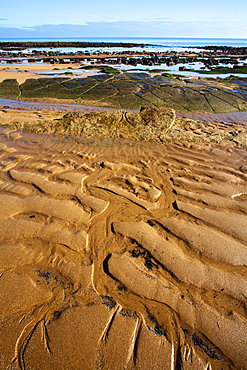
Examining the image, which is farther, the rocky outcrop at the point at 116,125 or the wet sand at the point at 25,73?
the wet sand at the point at 25,73

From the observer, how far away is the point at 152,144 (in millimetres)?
5492

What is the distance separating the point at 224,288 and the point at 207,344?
1.88 ft

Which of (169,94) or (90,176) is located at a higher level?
(169,94)

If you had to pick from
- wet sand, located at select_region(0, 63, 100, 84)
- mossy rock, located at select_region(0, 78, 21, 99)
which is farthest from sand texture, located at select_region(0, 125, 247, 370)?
wet sand, located at select_region(0, 63, 100, 84)

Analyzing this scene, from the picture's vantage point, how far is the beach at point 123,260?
1.72 metres

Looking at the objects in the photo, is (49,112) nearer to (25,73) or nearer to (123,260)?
(123,260)

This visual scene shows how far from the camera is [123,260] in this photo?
242 cm

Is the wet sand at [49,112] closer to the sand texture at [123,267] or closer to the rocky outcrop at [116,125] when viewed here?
the rocky outcrop at [116,125]

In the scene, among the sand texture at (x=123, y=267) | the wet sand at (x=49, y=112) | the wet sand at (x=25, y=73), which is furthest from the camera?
the wet sand at (x=25, y=73)

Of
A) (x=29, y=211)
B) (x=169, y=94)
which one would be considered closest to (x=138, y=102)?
(x=169, y=94)

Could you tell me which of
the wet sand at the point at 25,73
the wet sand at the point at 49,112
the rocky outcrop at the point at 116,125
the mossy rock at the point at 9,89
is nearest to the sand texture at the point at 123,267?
the rocky outcrop at the point at 116,125

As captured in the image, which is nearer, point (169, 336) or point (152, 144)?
point (169, 336)

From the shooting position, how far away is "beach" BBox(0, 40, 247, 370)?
172 cm

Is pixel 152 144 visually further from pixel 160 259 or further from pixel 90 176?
pixel 160 259
